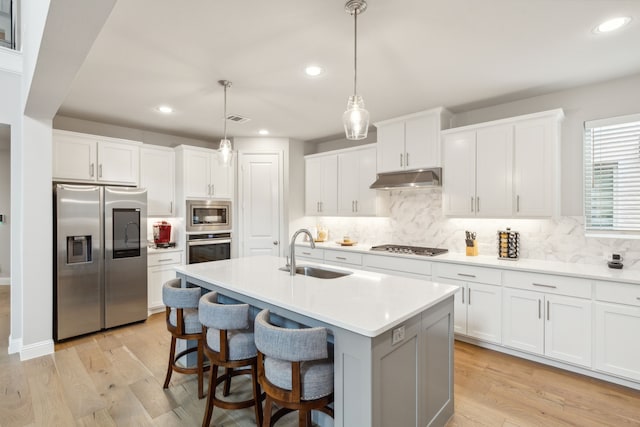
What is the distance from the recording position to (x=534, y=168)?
3.17 metres

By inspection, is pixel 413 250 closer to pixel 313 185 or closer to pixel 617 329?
pixel 617 329

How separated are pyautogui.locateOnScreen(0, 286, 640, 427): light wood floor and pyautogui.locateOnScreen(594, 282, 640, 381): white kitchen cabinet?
0.59 feet

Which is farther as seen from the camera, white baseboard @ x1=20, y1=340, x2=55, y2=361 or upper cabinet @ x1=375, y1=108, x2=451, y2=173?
upper cabinet @ x1=375, y1=108, x2=451, y2=173

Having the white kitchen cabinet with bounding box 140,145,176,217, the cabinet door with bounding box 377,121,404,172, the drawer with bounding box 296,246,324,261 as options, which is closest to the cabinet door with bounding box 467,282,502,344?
the cabinet door with bounding box 377,121,404,172

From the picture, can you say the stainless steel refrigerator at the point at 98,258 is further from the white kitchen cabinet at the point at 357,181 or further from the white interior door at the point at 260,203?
the white kitchen cabinet at the point at 357,181

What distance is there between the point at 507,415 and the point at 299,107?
11.2 feet

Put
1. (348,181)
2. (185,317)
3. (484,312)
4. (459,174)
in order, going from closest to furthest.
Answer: (185,317)
(484,312)
(459,174)
(348,181)

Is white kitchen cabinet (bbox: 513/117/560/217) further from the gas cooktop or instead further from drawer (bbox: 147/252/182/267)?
drawer (bbox: 147/252/182/267)

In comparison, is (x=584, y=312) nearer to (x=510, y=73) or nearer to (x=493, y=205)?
(x=493, y=205)

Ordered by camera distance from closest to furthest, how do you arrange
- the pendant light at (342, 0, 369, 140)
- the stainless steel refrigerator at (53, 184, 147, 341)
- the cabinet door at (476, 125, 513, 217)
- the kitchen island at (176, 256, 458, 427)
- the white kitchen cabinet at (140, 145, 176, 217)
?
1. the kitchen island at (176, 256, 458, 427)
2. the pendant light at (342, 0, 369, 140)
3. the cabinet door at (476, 125, 513, 217)
4. the stainless steel refrigerator at (53, 184, 147, 341)
5. the white kitchen cabinet at (140, 145, 176, 217)

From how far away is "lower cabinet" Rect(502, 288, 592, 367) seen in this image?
107 inches

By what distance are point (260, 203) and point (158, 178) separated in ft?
4.97

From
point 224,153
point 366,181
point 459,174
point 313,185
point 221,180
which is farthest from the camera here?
point 313,185

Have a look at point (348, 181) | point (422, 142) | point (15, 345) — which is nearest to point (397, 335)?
point (422, 142)
